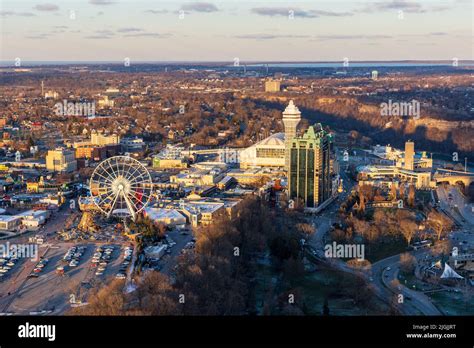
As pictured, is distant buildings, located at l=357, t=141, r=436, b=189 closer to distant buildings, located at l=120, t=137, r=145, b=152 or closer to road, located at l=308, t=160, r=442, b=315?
road, located at l=308, t=160, r=442, b=315

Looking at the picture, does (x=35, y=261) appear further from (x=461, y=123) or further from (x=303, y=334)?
(x=461, y=123)

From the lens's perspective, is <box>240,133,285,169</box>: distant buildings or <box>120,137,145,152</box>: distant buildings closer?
<box>240,133,285,169</box>: distant buildings

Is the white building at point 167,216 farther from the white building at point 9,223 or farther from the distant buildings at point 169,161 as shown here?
the distant buildings at point 169,161

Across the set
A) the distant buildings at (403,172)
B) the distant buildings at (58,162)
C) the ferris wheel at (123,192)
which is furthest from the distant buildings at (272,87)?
the ferris wheel at (123,192)

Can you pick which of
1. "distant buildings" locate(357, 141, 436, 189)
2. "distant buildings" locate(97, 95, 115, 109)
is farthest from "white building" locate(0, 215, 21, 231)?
"distant buildings" locate(97, 95, 115, 109)

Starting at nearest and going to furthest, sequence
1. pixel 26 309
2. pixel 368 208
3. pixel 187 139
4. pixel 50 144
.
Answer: pixel 26 309 < pixel 368 208 < pixel 50 144 < pixel 187 139

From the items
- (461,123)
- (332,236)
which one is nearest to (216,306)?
(332,236)
